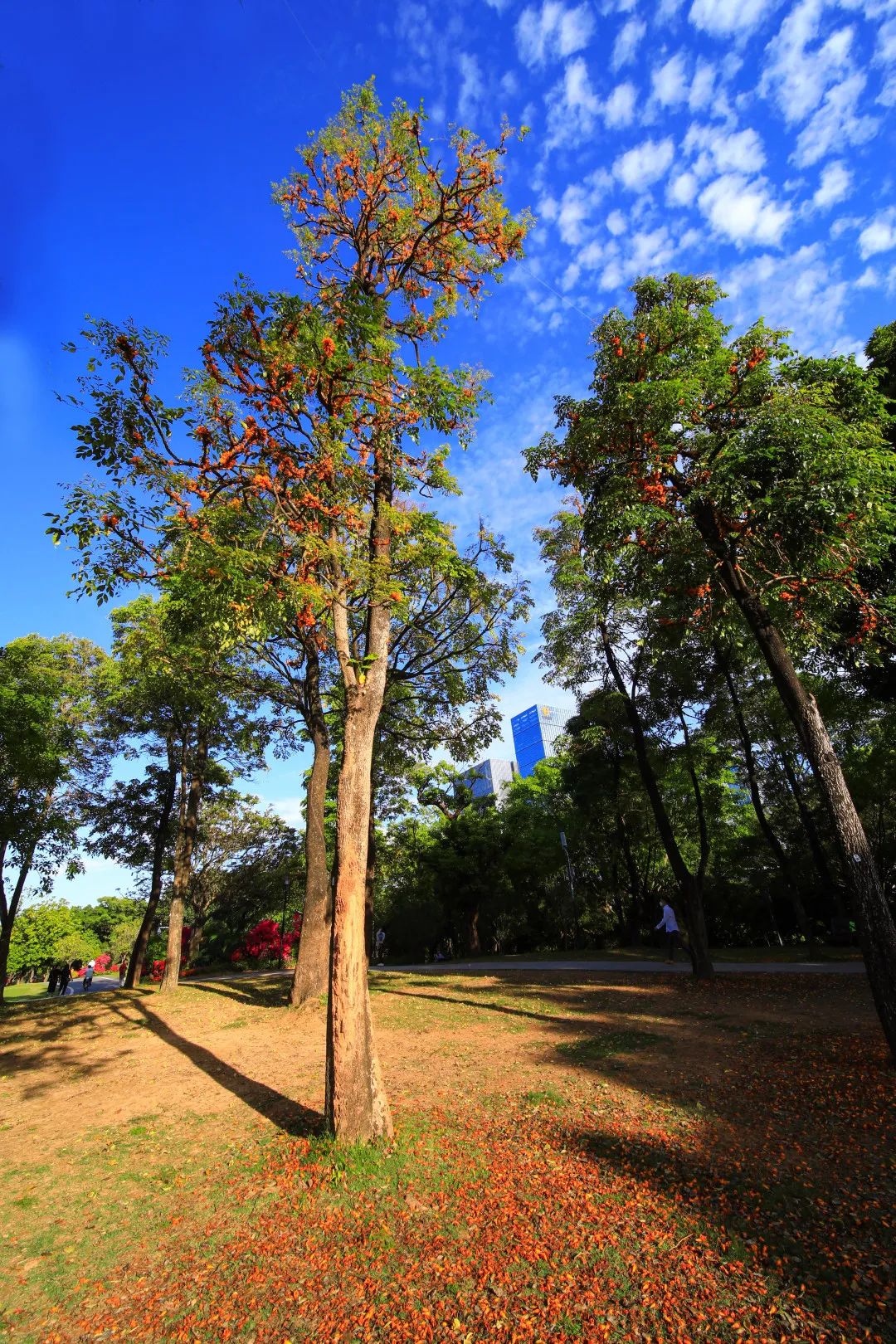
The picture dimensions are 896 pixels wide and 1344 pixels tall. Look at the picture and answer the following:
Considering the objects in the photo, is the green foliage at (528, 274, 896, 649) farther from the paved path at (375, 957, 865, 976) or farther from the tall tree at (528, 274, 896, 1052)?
the paved path at (375, 957, 865, 976)

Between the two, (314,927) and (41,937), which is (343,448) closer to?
(314,927)

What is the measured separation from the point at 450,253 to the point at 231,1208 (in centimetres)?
1109

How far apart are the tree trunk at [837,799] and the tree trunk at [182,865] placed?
16291mm

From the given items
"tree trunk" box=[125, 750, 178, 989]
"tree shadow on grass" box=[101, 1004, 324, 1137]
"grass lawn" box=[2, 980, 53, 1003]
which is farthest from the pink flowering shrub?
"tree shadow on grass" box=[101, 1004, 324, 1137]

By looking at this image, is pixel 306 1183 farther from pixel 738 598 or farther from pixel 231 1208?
pixel 738 598

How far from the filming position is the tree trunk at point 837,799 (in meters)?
6.93

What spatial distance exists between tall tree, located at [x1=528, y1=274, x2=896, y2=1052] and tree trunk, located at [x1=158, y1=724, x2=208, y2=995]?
14.7m

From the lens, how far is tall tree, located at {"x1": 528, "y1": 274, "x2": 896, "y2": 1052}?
775cm

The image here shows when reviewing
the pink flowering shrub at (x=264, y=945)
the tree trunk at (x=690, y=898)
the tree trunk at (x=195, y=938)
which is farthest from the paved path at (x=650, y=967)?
the tree trunk at (x=195, y=938)

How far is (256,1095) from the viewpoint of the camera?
7.47m

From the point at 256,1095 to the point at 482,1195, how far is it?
13.6ft

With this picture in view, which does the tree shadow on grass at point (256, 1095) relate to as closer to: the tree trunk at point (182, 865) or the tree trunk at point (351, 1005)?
the tree trunk at point (351, 1005)

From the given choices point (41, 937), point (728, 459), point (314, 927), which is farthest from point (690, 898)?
point (41, 937)

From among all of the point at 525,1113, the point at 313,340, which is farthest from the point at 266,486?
the point at 525,1113
